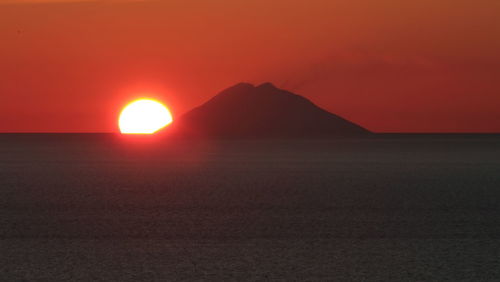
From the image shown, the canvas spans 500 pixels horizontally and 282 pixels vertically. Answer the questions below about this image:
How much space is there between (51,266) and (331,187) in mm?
11545

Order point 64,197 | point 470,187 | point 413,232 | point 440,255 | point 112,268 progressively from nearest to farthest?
point 112,268, point 440,255, point 413,232, point 64,197, point 470,187

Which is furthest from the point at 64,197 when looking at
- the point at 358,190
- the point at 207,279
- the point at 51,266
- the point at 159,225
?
the point at 207,279

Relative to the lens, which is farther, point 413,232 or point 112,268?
point 413,232

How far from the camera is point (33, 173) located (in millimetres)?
25438

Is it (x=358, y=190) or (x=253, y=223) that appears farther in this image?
(x=358, y=190)

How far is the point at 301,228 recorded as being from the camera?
11.5m

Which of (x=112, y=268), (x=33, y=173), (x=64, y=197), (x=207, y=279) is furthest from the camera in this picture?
(x=33, y=173)

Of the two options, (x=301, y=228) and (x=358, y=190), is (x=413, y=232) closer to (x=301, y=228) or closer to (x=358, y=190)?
(x=301, y=228)

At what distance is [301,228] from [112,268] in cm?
382

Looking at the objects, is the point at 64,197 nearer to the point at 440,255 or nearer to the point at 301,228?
the point at 301,228

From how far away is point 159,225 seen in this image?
468 inches

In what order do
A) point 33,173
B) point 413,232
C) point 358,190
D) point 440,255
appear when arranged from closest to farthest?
point 440,255 < point 413,232 < point 358,190 < point 33,173

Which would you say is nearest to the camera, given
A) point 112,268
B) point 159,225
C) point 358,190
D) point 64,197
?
point 112,268

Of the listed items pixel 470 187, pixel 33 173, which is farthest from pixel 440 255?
pixel 33 173
